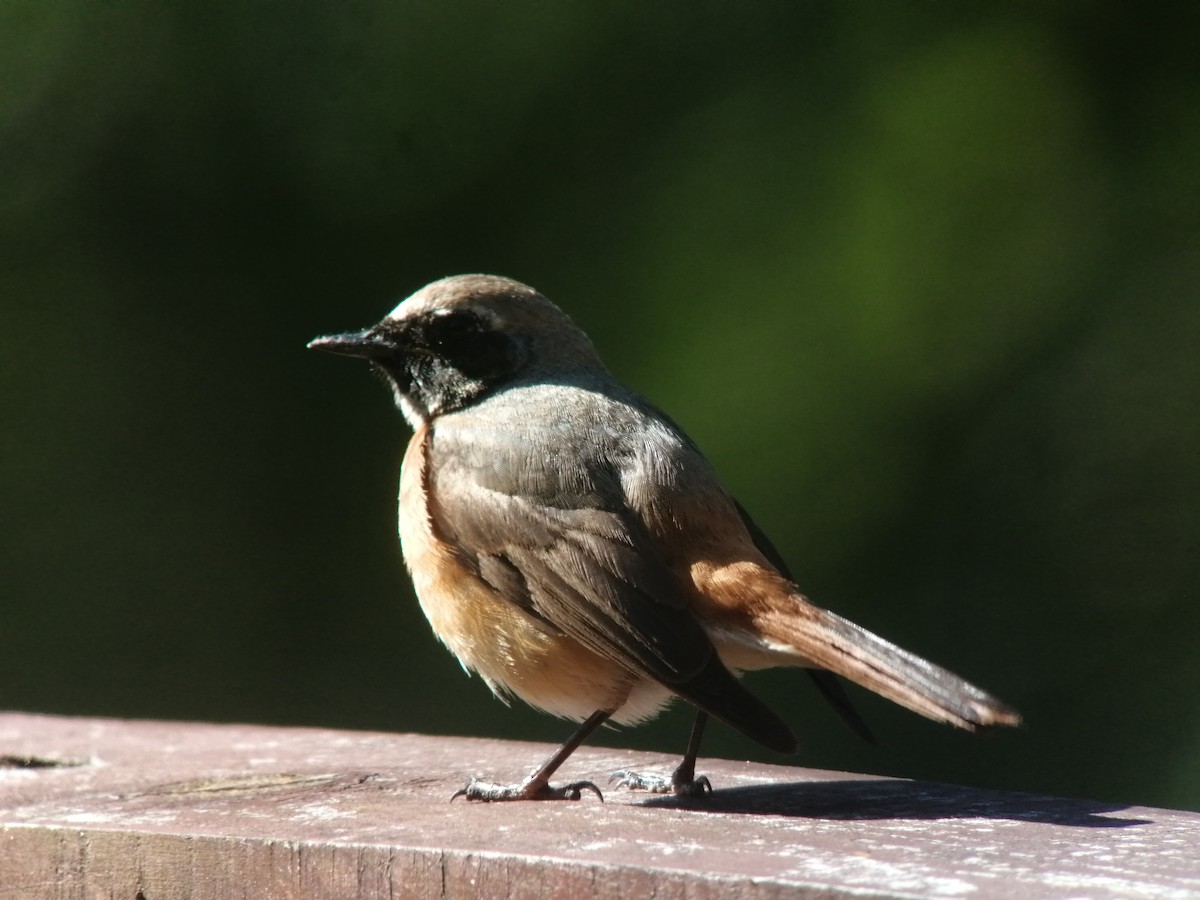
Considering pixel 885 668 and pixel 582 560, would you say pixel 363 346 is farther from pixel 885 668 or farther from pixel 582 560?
pixel 885 668

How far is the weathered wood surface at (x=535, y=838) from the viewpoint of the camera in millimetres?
2453

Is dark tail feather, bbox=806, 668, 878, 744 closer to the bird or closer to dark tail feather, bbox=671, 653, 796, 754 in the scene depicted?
the bird

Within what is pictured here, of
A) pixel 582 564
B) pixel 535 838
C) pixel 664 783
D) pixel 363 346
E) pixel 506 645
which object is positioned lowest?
pixel 664 783

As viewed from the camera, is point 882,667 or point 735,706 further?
point 735,706

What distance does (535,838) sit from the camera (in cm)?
274

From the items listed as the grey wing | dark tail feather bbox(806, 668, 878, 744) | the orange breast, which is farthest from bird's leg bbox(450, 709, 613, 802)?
dark tail feather bbox(806, 668, 878, 744)

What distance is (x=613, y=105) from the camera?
588 centimetres

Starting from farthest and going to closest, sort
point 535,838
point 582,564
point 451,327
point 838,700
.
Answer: point 451,327 → point 838,700 → point 582,564 → point 535,838

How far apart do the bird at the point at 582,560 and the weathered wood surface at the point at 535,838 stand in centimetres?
20

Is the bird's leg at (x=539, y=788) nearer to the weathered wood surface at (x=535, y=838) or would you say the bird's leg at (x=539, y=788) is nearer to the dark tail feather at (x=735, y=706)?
the weathered wood surface at (x=535, y=838)

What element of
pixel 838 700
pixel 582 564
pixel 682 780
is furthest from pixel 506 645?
pixel 838 700

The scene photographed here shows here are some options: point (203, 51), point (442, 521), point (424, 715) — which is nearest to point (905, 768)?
point (424, 715)

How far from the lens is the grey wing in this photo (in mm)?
3369

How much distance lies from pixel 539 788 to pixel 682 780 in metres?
0.29
